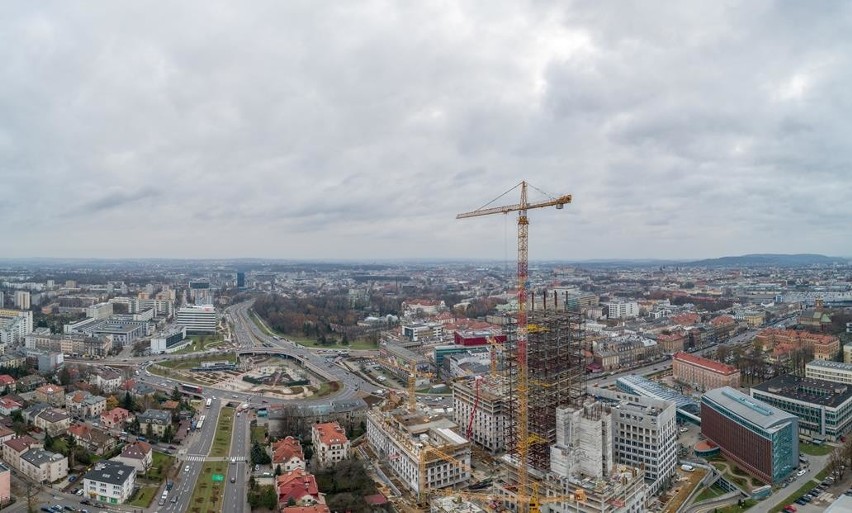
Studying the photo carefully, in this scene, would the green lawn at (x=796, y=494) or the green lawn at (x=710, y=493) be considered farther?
the green lawn at (x=710, y=493)

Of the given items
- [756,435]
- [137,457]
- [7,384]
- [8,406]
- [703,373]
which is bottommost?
[137,457]

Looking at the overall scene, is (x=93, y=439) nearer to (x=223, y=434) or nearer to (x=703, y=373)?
(x=223, y=434)

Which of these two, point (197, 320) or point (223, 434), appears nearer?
point (223, 434)

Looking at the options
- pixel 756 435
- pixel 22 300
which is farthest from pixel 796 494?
pixel 22 300

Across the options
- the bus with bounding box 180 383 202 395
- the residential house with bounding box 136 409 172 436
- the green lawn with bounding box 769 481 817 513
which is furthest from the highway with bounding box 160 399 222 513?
the green lawn with bounding box 769 481 817 513

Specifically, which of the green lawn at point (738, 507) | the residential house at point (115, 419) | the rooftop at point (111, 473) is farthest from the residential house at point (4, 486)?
the green lawn at point (738, 507)

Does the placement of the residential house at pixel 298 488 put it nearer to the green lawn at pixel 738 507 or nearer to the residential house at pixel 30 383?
the green lawn at pixel 738 507
